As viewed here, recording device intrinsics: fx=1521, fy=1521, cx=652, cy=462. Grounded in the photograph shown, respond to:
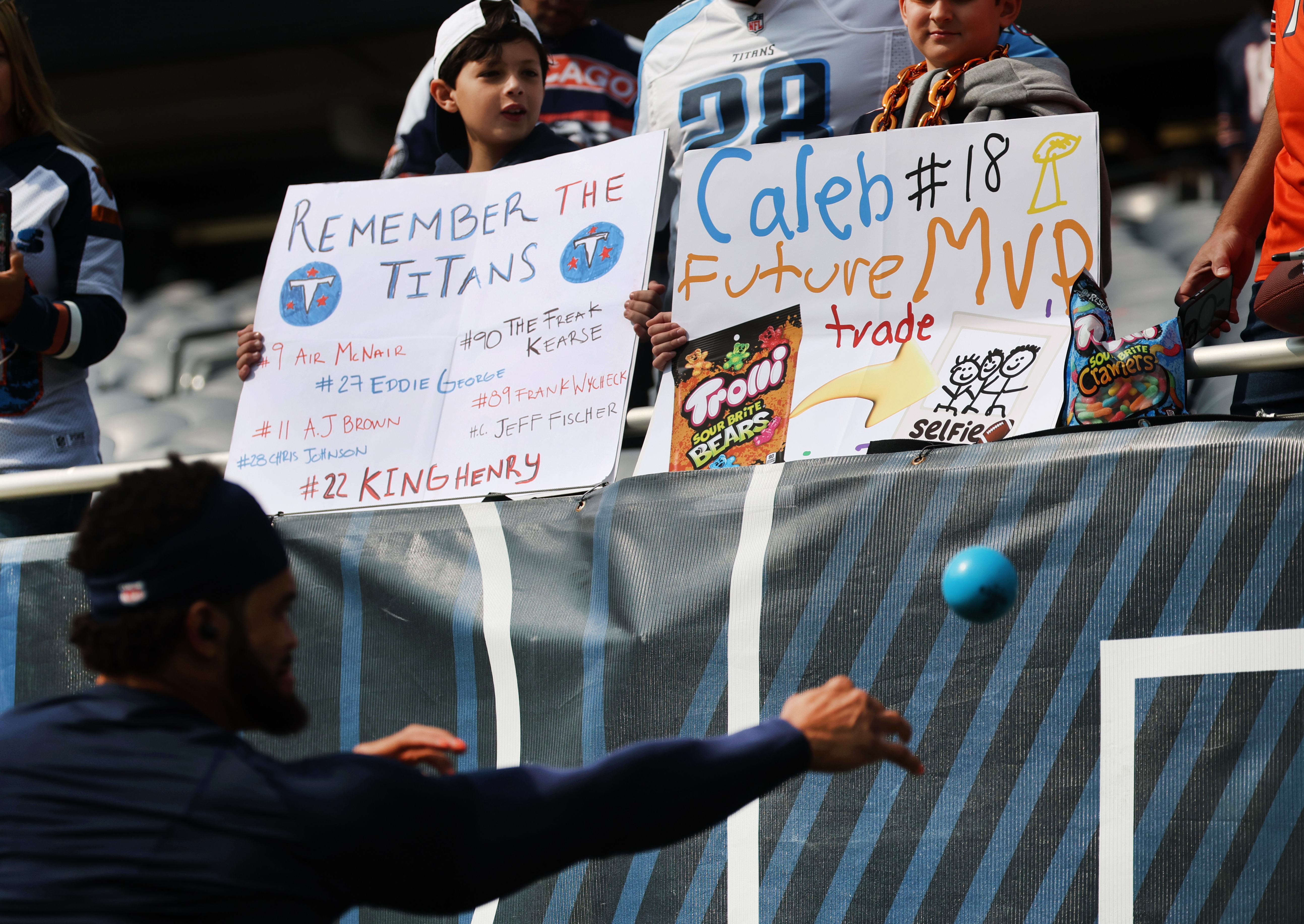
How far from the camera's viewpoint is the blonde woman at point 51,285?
3.91 meters

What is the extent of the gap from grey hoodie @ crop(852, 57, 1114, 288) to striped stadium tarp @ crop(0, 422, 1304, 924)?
0.68m

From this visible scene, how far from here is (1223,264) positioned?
124 inches

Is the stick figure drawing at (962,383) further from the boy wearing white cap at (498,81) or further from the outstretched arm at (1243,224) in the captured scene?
the boy wearing white cap at (498,81)

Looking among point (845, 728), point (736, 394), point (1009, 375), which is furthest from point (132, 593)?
point (1009, 375)

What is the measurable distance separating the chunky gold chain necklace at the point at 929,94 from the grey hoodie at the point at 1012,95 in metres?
0.01

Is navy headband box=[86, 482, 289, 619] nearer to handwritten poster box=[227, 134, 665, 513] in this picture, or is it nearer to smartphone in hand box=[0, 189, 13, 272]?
handwritten poster box=[227, 134, 665, 513]

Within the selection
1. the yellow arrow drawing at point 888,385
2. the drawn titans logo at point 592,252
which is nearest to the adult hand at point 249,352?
the drawn titans logo at point 592,252

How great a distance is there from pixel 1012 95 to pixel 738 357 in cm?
81

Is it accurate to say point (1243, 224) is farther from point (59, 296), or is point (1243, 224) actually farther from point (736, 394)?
point (59, 296)

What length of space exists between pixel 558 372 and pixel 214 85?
38.9 feet

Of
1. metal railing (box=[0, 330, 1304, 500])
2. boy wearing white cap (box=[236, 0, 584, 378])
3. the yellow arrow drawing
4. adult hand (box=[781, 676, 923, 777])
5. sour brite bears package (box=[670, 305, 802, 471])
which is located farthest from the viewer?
boy wearing white cap (box=[236, 0, 584, 378])

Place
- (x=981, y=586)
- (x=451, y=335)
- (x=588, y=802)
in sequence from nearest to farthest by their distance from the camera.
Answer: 1. (x=588, y=802)
2. (x=981, y=586)
3. (x=451, y=335)

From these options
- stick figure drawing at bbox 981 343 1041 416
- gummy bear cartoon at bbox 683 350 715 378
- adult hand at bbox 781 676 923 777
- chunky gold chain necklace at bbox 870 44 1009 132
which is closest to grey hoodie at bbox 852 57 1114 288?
chunky gold chain necklace at bbox 870 44 1009 132

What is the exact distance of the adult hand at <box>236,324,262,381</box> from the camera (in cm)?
392
